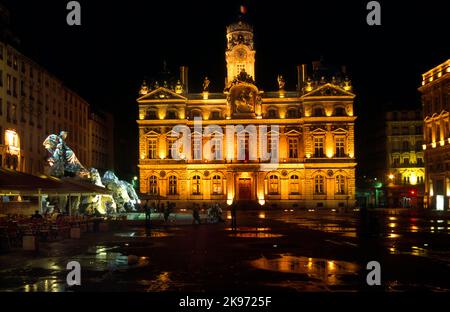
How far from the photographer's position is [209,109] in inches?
3460

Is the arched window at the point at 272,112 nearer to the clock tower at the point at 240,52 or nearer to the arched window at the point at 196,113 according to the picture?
the clock tower at the point at 240,52

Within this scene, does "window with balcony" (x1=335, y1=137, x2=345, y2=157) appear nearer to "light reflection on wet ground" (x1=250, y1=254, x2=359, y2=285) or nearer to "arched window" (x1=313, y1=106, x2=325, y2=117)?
"arched window" (x1=313, y1=106, x2=325, y2=117)

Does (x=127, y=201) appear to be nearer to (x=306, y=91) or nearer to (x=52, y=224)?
(x=52, y=224)

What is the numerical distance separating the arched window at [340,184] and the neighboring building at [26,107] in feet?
128

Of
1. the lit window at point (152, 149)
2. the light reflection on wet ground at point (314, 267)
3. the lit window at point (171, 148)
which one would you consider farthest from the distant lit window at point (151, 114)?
the light reflection on wet ground at point (314, 267)

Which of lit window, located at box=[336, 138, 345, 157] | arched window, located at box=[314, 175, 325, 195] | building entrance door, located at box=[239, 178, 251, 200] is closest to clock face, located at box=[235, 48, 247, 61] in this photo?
building entrance door, located at box=[239, 178, 251, 200]

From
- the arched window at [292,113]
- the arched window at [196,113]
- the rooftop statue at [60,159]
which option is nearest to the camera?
the rooftop statue at [60,159]

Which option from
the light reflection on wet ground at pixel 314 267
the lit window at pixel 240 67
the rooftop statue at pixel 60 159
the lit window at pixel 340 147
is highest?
the lit window at pixel 240 67

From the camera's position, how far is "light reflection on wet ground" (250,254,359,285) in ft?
54.7

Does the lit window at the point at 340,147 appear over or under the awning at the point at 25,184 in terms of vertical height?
over

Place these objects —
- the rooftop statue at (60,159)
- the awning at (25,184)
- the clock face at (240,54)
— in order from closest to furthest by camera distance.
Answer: the awning at (25,184) < the rooftop statue at (60,159) < the clock face at (240,54)

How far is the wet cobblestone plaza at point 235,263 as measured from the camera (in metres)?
15.3

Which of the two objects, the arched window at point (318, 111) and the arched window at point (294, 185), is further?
the arched window at point (294, 185)
